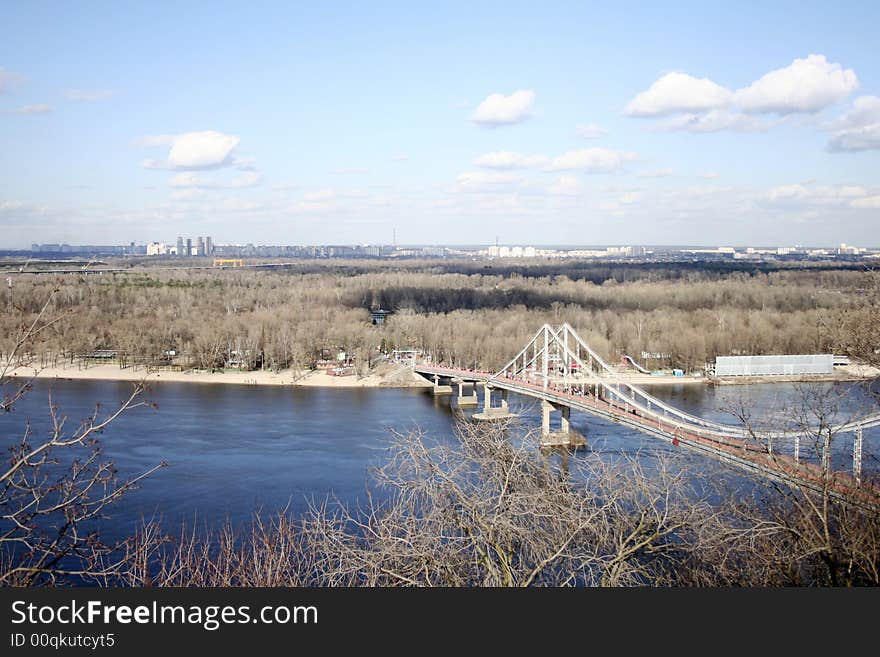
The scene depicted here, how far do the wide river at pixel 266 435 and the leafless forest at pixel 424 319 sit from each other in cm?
279

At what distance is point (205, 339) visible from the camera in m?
22.1

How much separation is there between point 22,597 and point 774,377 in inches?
796

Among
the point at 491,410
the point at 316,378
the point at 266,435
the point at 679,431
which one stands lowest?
the point at 491,410

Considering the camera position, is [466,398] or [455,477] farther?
[466,398]

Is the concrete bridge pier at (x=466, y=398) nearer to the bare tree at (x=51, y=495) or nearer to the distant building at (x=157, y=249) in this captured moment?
the bare tree at (x=51, y=495)

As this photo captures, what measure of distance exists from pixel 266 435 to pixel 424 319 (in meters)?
13.1

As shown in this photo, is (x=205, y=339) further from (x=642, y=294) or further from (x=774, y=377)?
(x=642, y=294)

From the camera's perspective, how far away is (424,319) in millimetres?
25625

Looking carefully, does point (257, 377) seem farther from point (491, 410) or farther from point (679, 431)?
point (679, 431)

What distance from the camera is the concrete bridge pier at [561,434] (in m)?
13.1

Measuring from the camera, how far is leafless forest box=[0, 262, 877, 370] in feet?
71.8

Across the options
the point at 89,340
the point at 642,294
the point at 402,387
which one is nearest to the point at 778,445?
the point at 402,387

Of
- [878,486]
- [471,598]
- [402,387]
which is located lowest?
[402,387]

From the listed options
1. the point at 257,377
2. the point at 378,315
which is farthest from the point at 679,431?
the point at 378,315
